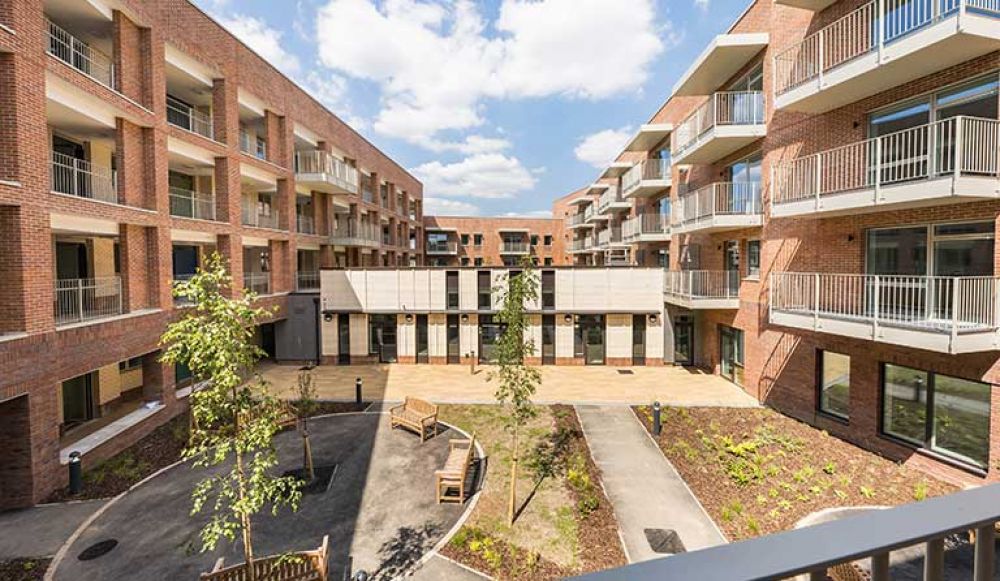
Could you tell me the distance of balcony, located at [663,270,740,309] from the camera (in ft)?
60.7

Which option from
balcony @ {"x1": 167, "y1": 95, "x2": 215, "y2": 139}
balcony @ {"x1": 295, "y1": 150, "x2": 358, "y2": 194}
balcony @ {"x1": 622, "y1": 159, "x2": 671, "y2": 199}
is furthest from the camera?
balcony @ {"x1": 295, "y1": 150, "x2": 358, "y2": 194}

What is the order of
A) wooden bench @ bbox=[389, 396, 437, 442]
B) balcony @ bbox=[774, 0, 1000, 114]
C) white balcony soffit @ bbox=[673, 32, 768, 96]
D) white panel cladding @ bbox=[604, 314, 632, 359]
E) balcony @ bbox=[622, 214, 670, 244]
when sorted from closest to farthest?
balcony @ bbox=[774, 0, 1000, 114]
wooden bench @ bbox=[389, 396, 437, 442]
white balcony soffit @ bbox=[673, 32, 768, 96]
white panel cladding @ bbox=[604, 314, 632, 359]
balcony @ bbox=[622, 214, 670, 244]

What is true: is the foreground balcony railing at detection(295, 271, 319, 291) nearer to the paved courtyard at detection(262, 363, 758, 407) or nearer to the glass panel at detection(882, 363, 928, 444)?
the paved courtyard at detection(262, 363, 758, 407)

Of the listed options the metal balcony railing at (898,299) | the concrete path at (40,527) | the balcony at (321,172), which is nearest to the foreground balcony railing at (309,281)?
the balcony at (321,172)

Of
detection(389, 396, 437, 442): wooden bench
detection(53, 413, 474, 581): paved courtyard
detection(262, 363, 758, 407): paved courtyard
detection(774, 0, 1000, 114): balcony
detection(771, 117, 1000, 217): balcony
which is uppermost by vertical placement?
detection(774, 0, 1000, 114): balcony

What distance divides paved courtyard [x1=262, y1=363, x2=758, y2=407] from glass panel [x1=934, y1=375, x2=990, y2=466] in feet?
19.3

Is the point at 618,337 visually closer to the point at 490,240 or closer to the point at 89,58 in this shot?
the point at 89,58

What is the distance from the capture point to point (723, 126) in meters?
16.6

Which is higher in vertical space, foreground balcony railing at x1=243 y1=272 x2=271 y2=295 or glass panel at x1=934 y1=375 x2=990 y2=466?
foreground balcony railing at x1=243 y1=272 x2=271 y2=295

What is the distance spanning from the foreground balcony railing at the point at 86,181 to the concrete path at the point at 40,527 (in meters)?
9.36

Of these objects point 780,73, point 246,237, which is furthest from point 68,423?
point 780,73

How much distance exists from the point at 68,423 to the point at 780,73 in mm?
25484

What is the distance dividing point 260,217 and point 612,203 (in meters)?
22.1

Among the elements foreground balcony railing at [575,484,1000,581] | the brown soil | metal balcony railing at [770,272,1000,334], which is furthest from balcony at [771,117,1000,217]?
foreground balcony railing at [575,484,1000,581]
